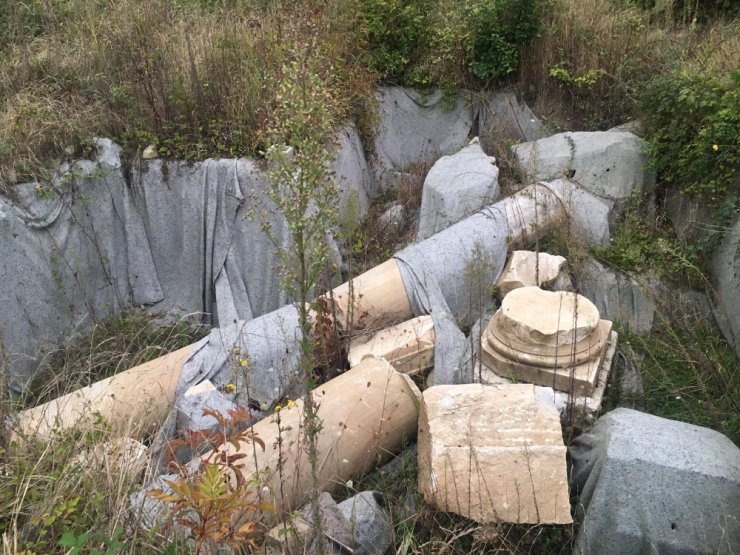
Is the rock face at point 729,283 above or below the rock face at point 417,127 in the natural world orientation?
below

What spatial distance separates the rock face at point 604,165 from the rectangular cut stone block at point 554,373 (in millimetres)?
2245

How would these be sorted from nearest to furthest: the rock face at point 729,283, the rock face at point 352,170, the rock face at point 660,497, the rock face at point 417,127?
the rock face at point 660,497 → the rock face at point 729,283 → the rock face at point 352,170 → the rock face at point 417,127

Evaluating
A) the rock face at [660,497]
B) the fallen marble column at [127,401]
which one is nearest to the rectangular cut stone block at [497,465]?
the rock face at [660,497]

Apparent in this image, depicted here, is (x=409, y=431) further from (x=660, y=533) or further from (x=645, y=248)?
(x=645, y=248)

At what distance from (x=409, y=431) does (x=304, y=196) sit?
2.23 m

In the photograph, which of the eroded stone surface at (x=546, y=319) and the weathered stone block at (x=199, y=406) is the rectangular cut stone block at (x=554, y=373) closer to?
the eroded stone surface at (x=546, y=319)

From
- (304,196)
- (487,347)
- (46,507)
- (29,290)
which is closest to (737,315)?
(487,347)

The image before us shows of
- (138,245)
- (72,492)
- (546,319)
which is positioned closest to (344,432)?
(72,492)

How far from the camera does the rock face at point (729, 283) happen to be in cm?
485

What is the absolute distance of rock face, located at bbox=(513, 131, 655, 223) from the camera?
6.07 meters

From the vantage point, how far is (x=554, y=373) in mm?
4109

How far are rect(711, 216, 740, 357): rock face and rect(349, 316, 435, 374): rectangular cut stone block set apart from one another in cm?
222

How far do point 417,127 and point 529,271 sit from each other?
3.54m

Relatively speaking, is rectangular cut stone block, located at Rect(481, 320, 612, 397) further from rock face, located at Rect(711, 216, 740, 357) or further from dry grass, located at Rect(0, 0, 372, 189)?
dry grass, located at Rect(0, 0, 372, 189)
